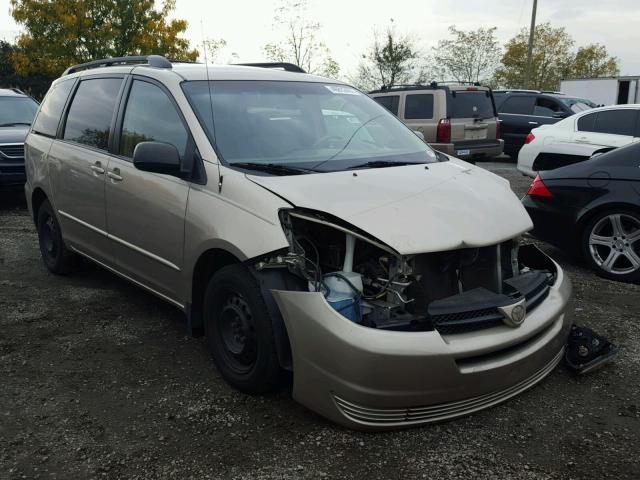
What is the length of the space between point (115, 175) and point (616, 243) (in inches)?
169

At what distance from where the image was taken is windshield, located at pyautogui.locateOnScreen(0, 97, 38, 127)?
404 inches

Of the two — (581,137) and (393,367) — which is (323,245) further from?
(581,137)

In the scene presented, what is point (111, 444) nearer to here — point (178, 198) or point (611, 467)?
point (178, 198)

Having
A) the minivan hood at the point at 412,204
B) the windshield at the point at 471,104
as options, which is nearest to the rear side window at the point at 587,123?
the windshield at the point at 471,104

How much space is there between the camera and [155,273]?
12.9ft

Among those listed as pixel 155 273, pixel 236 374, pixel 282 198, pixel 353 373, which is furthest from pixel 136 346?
pixel 353 373

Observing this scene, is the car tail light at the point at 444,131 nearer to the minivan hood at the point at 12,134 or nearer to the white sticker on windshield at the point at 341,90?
the minivan hood at the point at 12,134

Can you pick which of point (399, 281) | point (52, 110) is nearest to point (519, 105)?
point (52, 110)

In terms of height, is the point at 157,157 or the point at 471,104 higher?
the point at 471,104

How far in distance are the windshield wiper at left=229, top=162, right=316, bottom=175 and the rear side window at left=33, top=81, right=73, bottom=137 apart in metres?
2.65

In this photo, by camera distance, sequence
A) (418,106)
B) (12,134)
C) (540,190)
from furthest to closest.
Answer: (418,106)
(12,134)
(540,190)

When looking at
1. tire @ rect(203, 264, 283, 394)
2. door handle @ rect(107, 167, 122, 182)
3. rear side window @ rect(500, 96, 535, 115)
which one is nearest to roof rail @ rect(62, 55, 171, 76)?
door handle @ rect(107, 167, 122, 182)

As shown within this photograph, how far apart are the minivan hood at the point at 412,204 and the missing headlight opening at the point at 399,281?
67mm

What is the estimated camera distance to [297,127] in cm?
386
